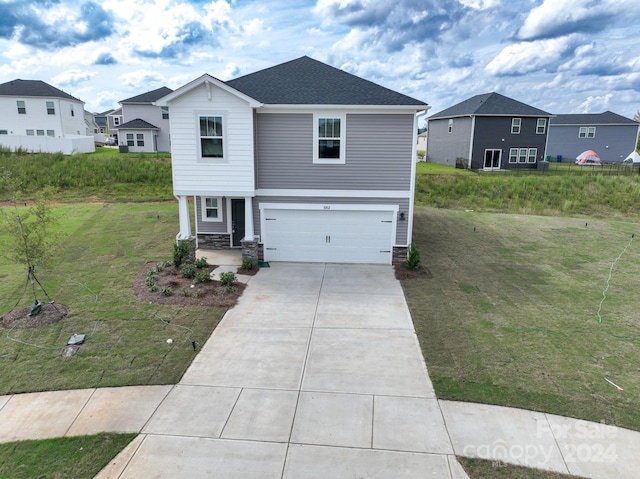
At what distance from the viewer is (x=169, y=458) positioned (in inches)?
234

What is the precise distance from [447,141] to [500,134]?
18.4 feet

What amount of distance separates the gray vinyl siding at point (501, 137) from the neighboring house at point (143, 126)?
28831mm

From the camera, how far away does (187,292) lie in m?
A: 12.0

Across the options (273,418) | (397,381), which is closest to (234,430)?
(273,418)

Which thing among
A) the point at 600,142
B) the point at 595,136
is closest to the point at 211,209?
the point at 595,136

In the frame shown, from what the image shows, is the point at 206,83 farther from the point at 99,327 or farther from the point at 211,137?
the point at 99,327

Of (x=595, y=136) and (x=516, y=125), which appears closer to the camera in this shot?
(x=516, y=125)

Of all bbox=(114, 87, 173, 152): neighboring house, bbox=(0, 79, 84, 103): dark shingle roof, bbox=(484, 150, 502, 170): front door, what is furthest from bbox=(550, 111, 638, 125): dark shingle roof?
bbox=(0, 79, 84, 103): dark shingle roof

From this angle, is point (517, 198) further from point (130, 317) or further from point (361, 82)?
point (130, 317)

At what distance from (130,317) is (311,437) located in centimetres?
599

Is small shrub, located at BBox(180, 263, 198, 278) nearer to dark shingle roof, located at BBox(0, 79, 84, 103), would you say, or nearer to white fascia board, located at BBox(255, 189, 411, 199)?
white fascia board, located at BBox(255, 189, 411, 199)

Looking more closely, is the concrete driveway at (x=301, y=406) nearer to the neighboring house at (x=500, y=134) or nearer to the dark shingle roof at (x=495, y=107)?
the neighboring house at (x=500, y=134)

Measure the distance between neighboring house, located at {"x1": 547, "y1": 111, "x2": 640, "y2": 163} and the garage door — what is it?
43128 millimetres

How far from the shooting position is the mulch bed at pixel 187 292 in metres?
11.5
